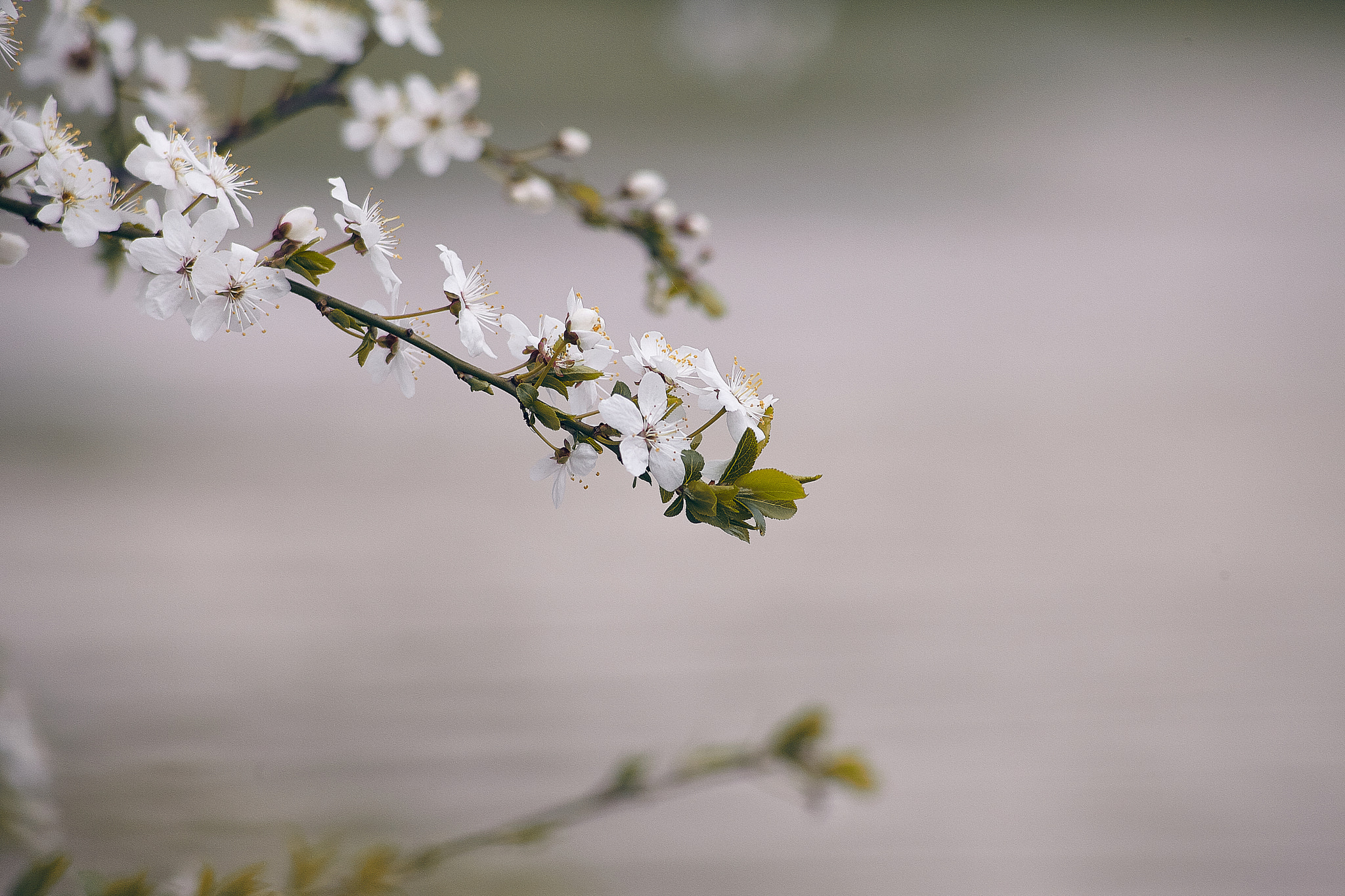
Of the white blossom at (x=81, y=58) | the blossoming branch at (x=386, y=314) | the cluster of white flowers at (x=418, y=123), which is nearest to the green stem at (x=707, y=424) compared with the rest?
the blossoming branch at (x=386, y=314)

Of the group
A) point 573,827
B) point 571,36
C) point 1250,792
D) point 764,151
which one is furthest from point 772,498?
point 571,36

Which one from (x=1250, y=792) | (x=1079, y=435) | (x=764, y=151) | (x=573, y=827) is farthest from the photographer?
(x=764, y=151)

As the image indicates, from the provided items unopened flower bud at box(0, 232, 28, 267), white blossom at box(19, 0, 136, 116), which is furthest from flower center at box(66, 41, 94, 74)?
unopened flower bud at box(0, 232, 28, 267)

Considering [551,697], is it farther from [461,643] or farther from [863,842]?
[863,842]

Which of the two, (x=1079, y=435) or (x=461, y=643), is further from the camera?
(x=1079, y=435)

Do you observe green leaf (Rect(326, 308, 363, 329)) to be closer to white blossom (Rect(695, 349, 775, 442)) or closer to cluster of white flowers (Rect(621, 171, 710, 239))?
white blossom (Rect(695, 349, 775, 442))

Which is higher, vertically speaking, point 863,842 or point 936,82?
point 936,82

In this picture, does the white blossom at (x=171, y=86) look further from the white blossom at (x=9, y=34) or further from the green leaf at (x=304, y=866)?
the green leaf at (x=304, y=866)
